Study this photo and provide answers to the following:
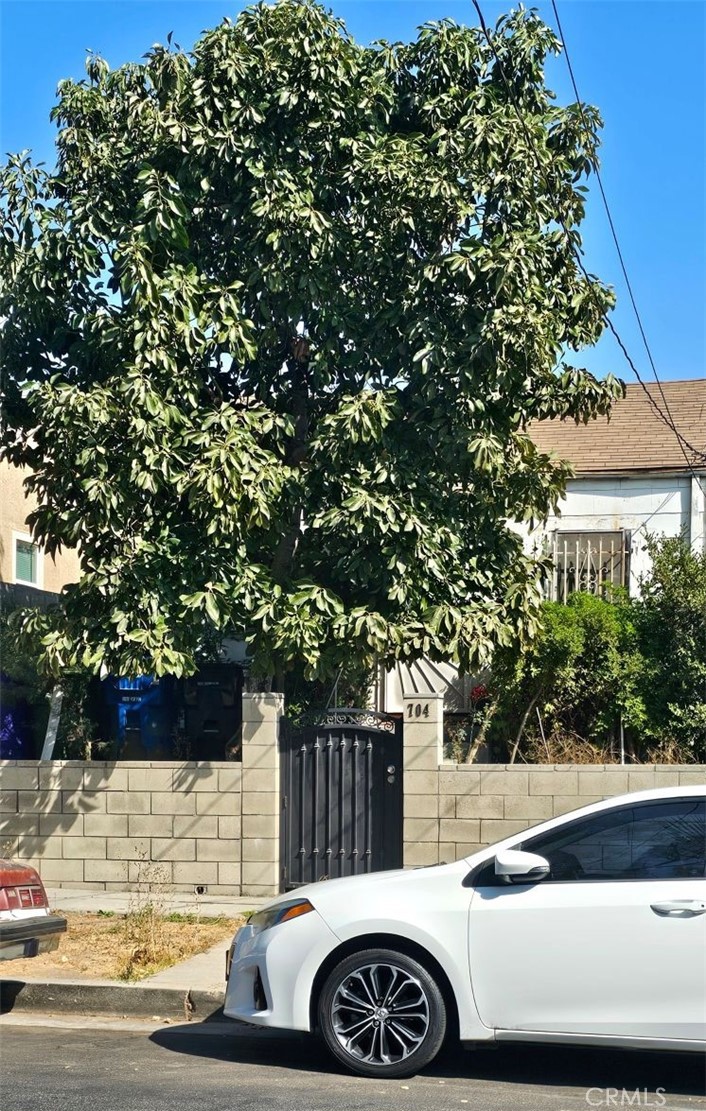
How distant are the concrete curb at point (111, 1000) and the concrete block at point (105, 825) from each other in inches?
157

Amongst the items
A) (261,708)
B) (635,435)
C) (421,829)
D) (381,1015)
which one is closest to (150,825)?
(261,708)

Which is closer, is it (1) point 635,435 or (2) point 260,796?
(2) point 260,796

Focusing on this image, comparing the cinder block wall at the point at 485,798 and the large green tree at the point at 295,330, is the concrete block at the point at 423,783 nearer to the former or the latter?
the cinder block wall at the point at 485,798

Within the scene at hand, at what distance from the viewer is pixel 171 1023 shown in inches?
323

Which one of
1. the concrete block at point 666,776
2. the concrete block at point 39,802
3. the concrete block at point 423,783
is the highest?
the concrete block at point 666,776

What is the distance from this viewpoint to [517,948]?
6293 mm

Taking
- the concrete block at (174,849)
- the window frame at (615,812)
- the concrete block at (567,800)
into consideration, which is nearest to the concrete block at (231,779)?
the concrete block at (174,849)

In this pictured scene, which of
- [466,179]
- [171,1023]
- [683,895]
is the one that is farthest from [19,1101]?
[466,179]

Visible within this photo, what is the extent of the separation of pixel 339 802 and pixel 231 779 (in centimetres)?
112

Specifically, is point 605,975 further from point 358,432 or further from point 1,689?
point 1,689

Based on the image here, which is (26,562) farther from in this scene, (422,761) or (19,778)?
(422,761)

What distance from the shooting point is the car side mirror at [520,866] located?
6.33 meters

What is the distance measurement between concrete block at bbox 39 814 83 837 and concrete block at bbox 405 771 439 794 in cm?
341

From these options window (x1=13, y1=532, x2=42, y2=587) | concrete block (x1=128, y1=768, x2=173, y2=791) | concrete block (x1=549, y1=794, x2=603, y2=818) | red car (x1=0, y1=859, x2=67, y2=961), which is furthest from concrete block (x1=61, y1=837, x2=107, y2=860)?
window (x1=13, y1=532, x2=42, y2=587)
